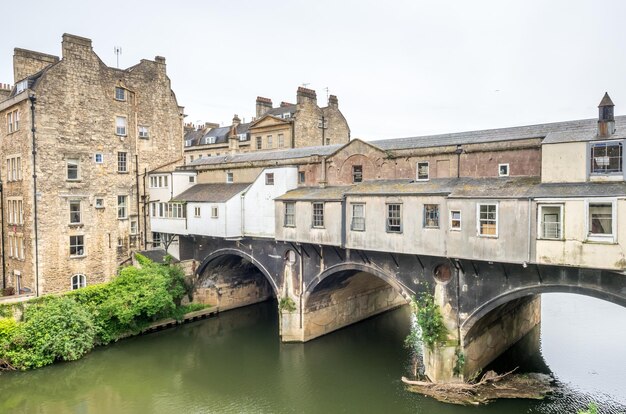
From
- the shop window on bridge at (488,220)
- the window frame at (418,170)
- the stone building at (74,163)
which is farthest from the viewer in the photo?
the stone building at (74,163)

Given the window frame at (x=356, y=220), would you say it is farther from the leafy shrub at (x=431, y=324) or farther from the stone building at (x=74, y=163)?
the stone building at (x=74, y=163)

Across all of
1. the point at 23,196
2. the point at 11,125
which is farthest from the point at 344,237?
the point at 11,125

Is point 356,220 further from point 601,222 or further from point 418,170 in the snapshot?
point 601,222

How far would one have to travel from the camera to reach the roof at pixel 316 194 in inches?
922

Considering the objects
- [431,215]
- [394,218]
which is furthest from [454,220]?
[394,218]

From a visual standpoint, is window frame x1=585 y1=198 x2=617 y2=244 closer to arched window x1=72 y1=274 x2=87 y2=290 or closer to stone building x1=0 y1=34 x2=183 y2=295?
stone building x1=0 y1=34 x2=183 y2=295

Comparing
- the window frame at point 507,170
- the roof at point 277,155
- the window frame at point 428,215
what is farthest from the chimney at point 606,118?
the roof at point 277,155

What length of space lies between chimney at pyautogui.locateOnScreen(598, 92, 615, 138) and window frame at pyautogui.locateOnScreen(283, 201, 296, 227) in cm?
1457

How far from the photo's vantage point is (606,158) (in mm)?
16094

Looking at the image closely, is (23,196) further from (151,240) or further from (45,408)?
(45,408)

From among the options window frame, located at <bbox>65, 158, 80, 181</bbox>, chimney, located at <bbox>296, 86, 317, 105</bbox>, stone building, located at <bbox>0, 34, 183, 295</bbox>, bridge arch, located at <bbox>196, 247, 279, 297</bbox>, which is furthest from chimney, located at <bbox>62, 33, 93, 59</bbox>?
chimney, located at <bbox>296, 86, 317, 105</bbox>

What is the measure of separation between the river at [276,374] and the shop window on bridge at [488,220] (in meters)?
7.38

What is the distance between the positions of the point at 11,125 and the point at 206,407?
23.3 m

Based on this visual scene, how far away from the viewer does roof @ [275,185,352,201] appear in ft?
76.8
